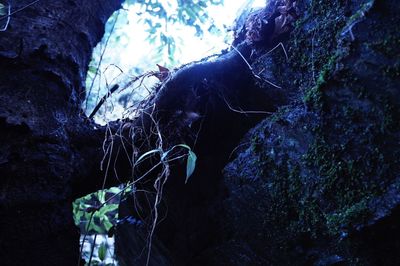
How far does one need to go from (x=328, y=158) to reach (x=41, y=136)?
1.16 meters

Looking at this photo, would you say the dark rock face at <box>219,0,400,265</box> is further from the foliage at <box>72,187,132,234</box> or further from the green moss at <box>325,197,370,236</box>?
the foliage at <box>72,187,132,234</box>

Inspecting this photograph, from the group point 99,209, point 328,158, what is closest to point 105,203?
point 99,209

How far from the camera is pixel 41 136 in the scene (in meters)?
1.31

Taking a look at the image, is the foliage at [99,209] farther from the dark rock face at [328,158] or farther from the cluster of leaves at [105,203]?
the dark rock face at [328,158]

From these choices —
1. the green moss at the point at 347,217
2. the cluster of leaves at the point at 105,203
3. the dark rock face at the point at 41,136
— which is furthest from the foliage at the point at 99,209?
the green moss at the point at 347,217

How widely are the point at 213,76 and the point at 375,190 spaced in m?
0.92

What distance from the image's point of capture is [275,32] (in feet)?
5.16

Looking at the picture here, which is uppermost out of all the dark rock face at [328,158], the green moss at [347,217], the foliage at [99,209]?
the foliage at [99,209]

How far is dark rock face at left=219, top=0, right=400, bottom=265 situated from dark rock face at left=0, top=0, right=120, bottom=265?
2.42 feet

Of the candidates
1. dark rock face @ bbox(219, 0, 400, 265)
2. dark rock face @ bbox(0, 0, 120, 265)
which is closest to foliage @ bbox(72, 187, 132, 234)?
dark rock face @ bbox(0, 0, 120, 265)

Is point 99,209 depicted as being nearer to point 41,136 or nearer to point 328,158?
point 41,136

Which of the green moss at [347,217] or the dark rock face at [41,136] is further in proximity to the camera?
the dark rock face at [41,136]

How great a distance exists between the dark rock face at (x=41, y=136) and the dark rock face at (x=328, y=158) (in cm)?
74

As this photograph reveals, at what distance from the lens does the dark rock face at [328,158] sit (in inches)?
39.9
